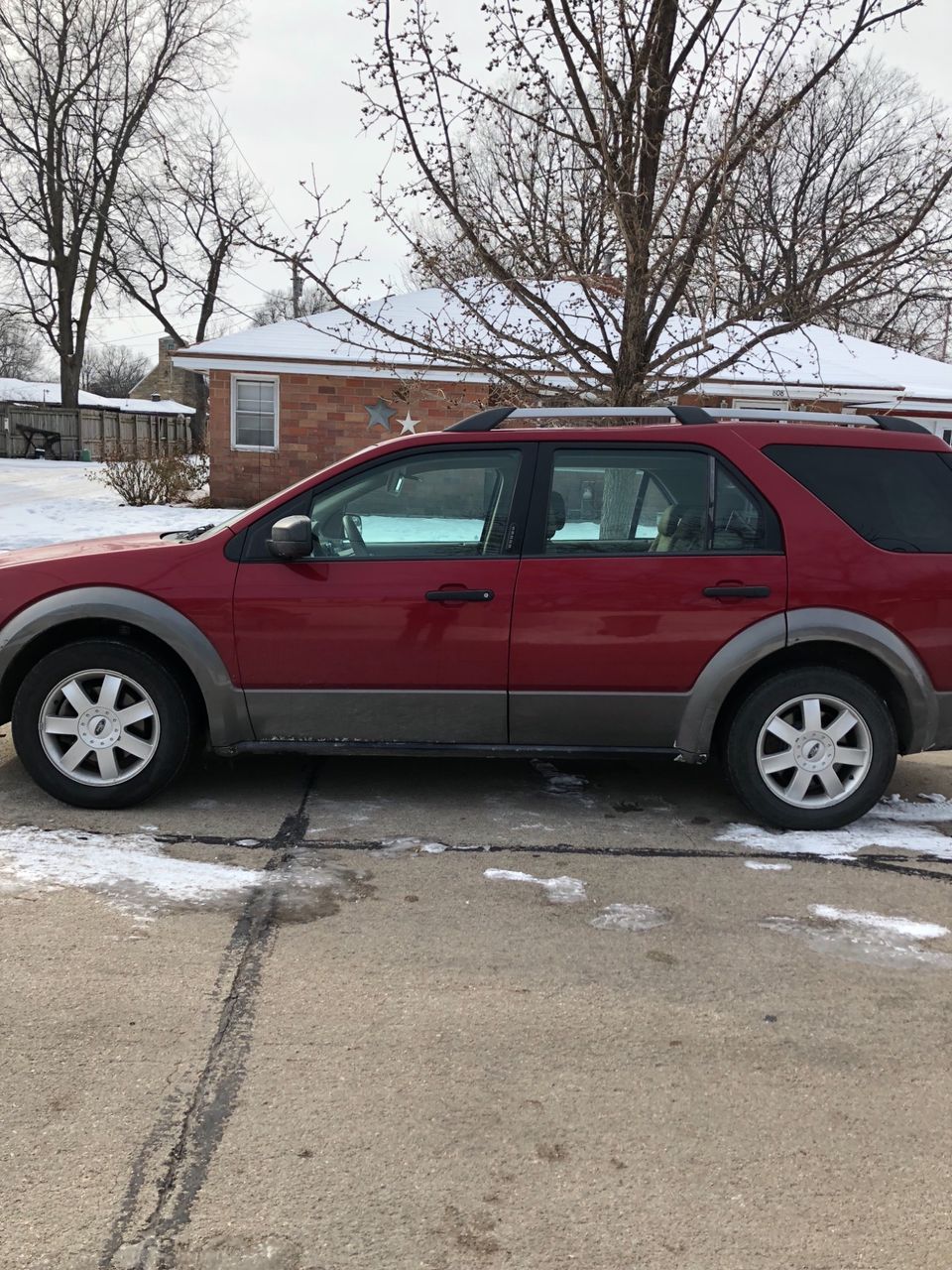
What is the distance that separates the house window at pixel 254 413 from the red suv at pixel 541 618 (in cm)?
1543

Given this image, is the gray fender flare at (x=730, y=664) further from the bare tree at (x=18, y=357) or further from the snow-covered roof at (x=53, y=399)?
the bare tree at (x=18, y=357)

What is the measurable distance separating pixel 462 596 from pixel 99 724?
5.49 feet

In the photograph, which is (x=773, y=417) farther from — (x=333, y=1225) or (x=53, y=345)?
(x=53, y=345)

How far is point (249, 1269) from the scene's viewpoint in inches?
75.9

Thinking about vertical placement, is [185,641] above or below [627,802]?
above

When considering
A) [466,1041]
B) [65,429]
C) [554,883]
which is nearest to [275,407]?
[554,883]

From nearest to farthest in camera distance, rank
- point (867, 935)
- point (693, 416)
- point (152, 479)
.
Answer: point (867, 935) → point (693, 416) → point (152, 479)

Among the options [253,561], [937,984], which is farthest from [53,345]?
[937,984]

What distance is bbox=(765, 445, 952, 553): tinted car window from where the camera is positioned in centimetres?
436

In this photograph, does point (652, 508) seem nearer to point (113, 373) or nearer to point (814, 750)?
point (814, 750)

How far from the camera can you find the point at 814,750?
4355 mm

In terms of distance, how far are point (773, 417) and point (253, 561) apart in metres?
2.44

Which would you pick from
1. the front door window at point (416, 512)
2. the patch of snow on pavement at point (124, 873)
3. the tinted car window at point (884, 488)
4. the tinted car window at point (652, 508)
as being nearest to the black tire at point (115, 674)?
the patch of snow on pavement at point (124, 873)

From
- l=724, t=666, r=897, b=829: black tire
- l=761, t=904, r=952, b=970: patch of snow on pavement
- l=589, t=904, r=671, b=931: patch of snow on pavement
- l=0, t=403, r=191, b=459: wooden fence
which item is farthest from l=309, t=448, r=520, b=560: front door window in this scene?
l=0, t=403, r=191, b=459: wooden fence
